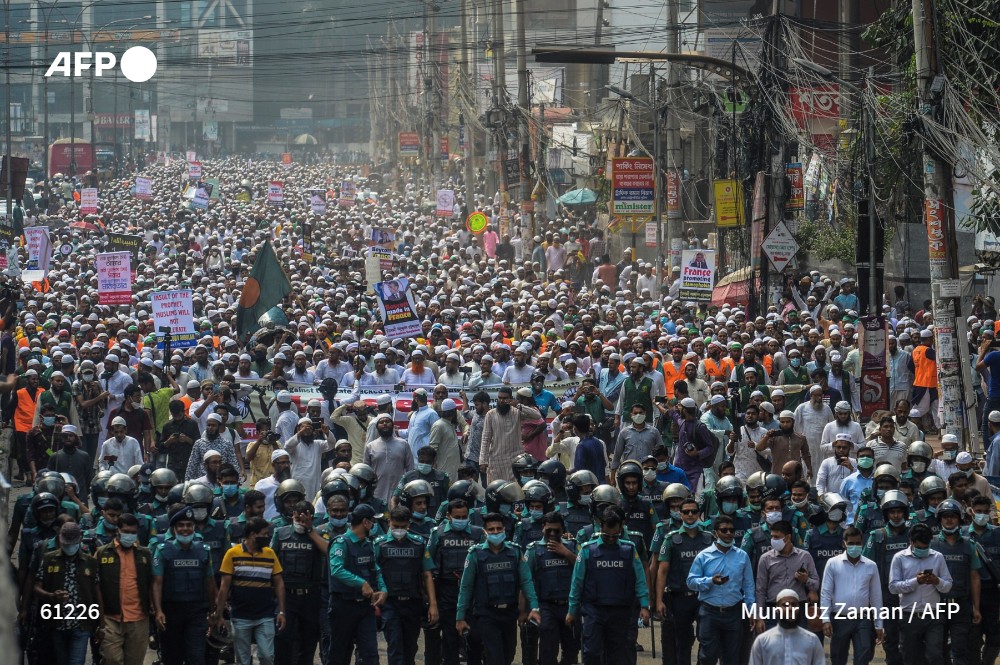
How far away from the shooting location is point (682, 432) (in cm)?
1379

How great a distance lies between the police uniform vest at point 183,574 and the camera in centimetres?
989

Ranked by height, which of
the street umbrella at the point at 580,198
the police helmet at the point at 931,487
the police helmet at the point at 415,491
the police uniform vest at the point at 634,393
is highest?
the street umbrella at the point at 580,198

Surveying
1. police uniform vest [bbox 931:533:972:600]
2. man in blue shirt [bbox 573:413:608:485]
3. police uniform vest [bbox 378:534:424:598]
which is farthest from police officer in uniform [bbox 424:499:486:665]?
man in blue shirt [bbox 573:413:608:485]

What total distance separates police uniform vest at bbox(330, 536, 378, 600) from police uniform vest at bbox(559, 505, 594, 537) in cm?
154

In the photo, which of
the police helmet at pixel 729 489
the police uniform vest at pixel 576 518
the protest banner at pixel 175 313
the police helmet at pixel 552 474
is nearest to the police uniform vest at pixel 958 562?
the police helmet at pixel 729 489

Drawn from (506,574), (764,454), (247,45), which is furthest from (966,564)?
(247,45)

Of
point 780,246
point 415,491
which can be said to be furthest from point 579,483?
point 780,246

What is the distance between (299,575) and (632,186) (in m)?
21.2

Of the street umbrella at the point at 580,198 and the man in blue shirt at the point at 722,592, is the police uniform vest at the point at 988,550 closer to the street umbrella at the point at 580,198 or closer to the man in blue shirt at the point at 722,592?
the man in blue shirt at the point at 722,592

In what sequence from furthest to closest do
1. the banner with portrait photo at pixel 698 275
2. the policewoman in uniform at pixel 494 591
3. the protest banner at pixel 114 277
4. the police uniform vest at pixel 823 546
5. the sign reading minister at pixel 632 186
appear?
1. the sign reading minister at pixel 632 186
2. the protest banner at pixel 114 277
3. the banner with portrait photo at pixel 698 275
4. the police uniform vest at pixel 823 546
5. the policewoman in uniform at pixel 494 591

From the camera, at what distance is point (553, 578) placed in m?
9.81

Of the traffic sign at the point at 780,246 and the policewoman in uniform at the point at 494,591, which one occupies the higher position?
the traffic sign at the point at 780,246

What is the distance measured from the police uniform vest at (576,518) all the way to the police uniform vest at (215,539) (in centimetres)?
219

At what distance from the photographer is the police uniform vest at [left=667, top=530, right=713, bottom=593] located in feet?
33.0
